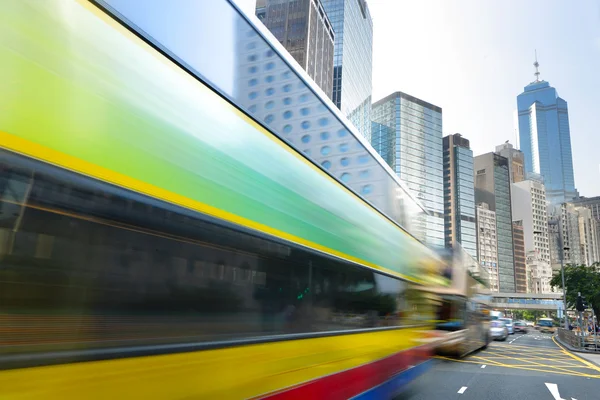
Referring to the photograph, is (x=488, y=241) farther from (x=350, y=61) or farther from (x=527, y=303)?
(x=350, y=61)

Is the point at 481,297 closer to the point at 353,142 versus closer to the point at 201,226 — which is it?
the point at 353,142

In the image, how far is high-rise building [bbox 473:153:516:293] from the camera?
141 m

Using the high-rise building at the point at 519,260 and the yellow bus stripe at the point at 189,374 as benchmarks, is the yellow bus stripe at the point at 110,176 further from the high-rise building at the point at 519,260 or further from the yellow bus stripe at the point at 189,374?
the high-rise building at the point at 519,260

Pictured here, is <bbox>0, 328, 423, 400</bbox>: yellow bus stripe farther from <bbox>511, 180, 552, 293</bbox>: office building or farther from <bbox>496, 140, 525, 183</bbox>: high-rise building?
<bbox>496, 140, 525, 183</bbox>: high-rise building

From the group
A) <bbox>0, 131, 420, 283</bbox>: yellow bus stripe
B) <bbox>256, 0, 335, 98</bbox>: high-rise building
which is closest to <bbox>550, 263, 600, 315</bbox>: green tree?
<bbox>0, 131, 420, 283</bbox>: yellow bus stripe

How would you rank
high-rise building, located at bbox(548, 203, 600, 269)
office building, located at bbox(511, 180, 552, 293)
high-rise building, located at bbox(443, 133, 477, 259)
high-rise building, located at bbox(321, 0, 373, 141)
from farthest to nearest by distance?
high-rise building, located at bbox(548, 203, 600, 269) → office building, located at bbox(511, 180, 552, 293) → high-rise building, located at bbox(443, 133, 477, 259) → high-rise building, located at bbox(321, 0, 373, 141)

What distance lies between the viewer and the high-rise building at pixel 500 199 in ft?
463

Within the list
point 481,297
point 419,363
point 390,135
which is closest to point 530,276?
point 390,135

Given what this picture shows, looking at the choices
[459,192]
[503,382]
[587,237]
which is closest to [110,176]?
[503,382]

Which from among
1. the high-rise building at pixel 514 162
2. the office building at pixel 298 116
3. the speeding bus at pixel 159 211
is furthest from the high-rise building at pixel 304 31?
the high-rise building at pixel 514 162

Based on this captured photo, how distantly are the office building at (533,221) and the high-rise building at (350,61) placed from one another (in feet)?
231

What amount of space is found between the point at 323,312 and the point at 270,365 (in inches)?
35.4

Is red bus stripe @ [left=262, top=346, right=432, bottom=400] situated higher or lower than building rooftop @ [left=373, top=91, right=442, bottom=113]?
lower

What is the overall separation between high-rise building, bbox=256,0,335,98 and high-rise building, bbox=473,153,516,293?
76926mm
